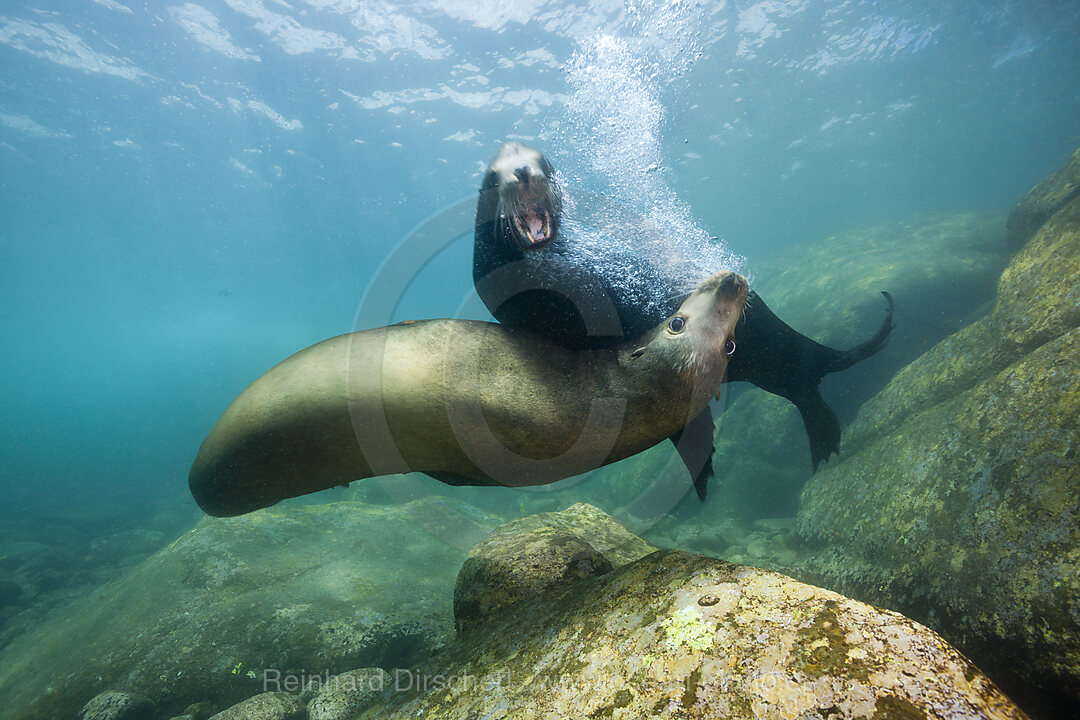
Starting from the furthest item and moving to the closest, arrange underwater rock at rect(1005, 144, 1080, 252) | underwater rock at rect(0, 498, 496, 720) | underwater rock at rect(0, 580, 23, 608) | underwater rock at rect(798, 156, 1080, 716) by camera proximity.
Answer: underwater rock at rect(0, 580, 23, 608), underwater rock at rect(1005, 144, 1080, 252), underwater rock at rect(0, 498, 496, 720), underwater rock at rect(798, 156, 1080, 716)

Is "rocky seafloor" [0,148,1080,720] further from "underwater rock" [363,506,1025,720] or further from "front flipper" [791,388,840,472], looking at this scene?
"front flipper" [791,388,840,472]

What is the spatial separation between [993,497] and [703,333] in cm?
285

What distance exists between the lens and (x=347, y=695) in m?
3.00

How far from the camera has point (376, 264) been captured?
2213 inches

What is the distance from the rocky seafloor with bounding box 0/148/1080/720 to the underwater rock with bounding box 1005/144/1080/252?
0.09 metres

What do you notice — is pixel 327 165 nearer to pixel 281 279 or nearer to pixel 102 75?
pixel 102 75

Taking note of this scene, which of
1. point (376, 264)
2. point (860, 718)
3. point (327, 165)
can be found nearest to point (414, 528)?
point (860, 718)

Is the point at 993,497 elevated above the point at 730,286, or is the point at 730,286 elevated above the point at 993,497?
the point at 730,286

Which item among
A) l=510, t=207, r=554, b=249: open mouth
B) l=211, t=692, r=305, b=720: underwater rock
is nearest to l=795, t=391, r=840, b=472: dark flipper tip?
l=510, t=207, r=554, b=249: open mouth

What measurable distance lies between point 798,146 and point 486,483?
44.9 m

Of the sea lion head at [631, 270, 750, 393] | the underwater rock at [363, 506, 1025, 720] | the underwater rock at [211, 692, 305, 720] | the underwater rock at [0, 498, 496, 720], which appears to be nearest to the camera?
the underwater rock at [363, 506, 1025, 720]

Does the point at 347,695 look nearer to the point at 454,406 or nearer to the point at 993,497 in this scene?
the point at 454,406

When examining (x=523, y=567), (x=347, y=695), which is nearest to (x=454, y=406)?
(x=523, y=567)

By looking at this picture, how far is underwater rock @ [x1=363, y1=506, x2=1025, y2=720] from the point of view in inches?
41.5
